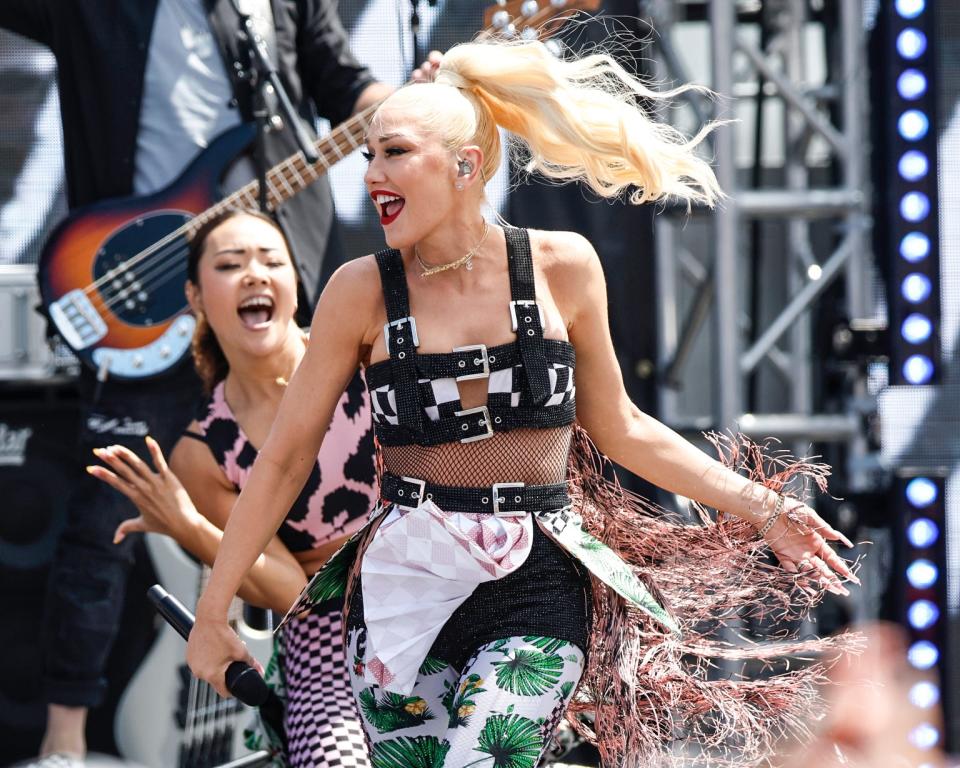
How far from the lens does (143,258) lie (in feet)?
12.5

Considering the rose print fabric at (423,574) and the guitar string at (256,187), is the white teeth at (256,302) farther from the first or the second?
the rose print fabric at (423,574)

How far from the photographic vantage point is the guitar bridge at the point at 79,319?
12.4ft

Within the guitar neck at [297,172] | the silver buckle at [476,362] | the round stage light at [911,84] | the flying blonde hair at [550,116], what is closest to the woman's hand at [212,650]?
the silver buckle at [476,362]

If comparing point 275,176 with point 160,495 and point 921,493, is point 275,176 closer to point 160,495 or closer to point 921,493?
point 160,495

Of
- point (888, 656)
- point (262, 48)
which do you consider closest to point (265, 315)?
point (262, 48)

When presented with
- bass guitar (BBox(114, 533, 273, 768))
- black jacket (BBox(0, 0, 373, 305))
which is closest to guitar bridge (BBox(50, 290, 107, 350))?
black jacket (BBox(0, 0, 373, 305))

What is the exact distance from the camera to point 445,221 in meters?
2.21

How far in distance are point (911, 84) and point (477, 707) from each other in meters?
2.77

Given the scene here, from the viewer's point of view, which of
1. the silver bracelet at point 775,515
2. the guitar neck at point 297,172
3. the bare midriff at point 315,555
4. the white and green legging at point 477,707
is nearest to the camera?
the white and green legging at point 477,707

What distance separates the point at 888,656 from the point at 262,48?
2408 millimetres

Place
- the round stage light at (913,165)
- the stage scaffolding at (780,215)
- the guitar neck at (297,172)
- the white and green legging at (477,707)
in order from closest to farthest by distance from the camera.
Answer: the white and green legging at (477,707) → the guitar neck at (297,172) → the round stage light at (913,165) → the stage scaffolding at (780,215)

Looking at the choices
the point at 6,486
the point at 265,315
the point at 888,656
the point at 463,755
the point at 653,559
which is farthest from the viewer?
the point at 6,486

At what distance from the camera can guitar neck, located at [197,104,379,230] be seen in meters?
3.77

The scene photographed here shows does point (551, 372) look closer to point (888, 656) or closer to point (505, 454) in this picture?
point (505, 454)
